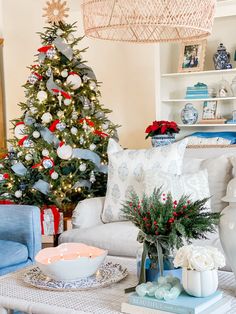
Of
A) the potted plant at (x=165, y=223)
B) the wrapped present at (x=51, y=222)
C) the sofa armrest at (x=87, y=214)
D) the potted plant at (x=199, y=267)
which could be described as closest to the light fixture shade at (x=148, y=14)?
the potted plant at (x=165, y=223)

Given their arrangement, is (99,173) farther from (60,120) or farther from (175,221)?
(175,221)

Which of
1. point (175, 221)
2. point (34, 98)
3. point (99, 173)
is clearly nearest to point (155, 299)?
point (175, 221)

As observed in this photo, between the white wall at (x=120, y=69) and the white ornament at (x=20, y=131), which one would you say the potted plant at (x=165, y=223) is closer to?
the white ornament at (x=20, y=131)

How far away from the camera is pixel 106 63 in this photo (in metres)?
5.84

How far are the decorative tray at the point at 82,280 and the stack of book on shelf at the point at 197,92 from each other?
3.08 m

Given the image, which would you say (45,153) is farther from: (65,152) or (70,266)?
(70,266)

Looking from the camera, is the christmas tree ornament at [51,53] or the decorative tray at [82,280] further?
the christmas tree ornament at [51,53]

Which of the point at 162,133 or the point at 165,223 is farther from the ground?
the point at 162,133

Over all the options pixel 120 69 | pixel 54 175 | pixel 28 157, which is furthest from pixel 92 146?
pixel 120 69

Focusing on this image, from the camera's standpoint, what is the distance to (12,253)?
313 centimetres

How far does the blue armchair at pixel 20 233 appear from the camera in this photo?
10.5 ft

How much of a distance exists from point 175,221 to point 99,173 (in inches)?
103

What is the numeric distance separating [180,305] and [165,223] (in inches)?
12.4

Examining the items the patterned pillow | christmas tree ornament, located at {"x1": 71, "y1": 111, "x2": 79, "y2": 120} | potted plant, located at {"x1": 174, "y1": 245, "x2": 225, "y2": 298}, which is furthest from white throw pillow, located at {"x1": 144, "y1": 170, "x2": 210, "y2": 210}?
christmas tree ornament, located at {"x1": 71, "y1": 111, "x2": 79, "y2": 120}
